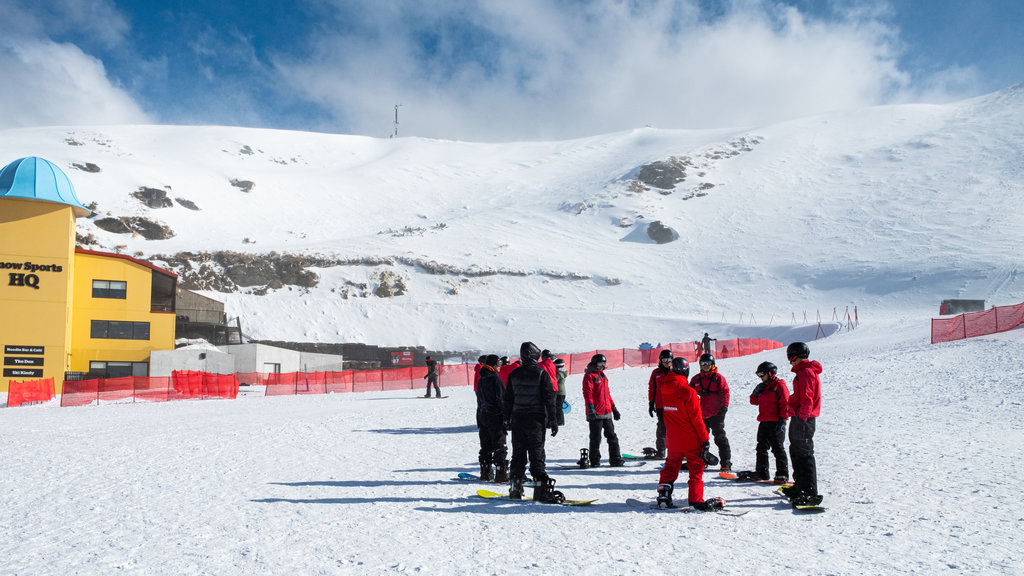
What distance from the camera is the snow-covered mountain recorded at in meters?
57.1

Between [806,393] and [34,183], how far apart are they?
1467 inches

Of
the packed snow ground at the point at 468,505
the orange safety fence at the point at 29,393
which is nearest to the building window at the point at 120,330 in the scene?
the orange safety fence at the point at 29,393

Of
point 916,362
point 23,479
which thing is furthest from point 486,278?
point 23,479

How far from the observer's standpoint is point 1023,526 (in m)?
5.85

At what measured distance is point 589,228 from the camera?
85688 millimetres

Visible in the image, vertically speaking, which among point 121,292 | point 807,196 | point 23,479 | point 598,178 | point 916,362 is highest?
point 598,178

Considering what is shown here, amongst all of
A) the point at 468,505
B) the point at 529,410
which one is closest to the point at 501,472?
the point at 468,505

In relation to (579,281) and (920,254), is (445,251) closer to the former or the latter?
(579,281)

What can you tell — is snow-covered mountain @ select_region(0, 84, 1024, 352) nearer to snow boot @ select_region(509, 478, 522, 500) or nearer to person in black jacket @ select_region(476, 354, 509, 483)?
person in black jacket @ select_region(476, 354, 509, 483)

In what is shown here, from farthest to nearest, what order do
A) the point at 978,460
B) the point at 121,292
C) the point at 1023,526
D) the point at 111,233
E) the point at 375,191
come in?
the point at 375,191
the point at 111,233
the point at 121,292
the point at 978,460
the point at 1023,526

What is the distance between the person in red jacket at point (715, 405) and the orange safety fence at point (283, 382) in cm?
1594

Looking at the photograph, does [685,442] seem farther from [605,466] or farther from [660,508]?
[605,466]

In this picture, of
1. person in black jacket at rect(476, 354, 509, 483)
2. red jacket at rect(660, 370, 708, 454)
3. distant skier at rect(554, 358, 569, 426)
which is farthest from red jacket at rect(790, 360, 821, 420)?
distant skier at rect(554, 358, 569, 426)

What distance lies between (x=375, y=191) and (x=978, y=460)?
339ft
